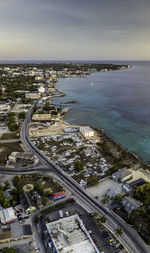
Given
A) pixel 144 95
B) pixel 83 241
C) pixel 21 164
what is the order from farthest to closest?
1. pixel 144 95
2. pixel 21 164
3. pixel 83 241

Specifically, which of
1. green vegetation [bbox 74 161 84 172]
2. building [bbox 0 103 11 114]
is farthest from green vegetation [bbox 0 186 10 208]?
building [bbox 0 103 11 114]

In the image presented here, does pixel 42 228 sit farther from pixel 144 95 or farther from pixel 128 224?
pixel 144 95

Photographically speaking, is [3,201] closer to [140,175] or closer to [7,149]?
[7,149]

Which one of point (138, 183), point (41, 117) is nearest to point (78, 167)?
point (138, 183)

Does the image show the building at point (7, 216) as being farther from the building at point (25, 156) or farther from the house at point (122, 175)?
the house at point (122, 175)

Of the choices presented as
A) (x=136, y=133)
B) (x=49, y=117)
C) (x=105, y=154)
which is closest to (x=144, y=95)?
(x=136, y=133)

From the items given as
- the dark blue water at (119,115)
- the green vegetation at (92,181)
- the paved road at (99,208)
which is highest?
the dark blue water at (119,115)

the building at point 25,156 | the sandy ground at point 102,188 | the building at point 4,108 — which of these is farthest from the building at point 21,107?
the sandy ground at point 102,188
